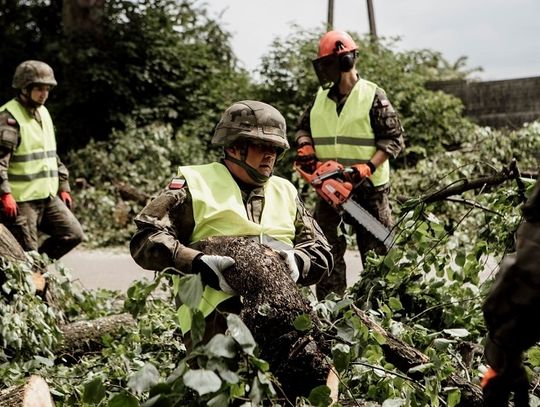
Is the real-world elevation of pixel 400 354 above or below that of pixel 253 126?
below

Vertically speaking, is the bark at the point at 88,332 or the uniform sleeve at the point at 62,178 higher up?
the uniform sleeve at the point at 62,178

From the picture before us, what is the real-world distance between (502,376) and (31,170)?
566 cm

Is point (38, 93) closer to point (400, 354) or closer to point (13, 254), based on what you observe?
point (13, 254)

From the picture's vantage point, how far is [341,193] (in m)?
6.20

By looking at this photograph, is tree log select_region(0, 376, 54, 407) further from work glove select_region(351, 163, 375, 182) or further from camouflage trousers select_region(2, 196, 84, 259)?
camouflage trousers select_region(2, 196, 84, 259)

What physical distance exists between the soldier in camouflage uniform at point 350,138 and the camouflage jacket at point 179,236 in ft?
7.68

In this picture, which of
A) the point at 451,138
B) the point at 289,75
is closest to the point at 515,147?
the point at 451,138

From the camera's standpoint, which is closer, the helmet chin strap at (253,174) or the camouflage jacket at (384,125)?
the helmet chin strap at (253,174)

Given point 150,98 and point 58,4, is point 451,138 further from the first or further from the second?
point 58,4

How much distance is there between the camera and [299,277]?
3859 mm

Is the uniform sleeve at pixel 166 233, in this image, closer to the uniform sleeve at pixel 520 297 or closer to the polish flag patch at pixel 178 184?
the polish flag patch at pixel 178 184

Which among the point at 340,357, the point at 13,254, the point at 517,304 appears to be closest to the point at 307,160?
the point at 13,254

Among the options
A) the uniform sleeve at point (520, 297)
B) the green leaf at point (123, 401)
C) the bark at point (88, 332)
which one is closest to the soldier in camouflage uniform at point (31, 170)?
the bark at point (88, 332)

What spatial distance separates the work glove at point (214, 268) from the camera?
3537 millimetres
